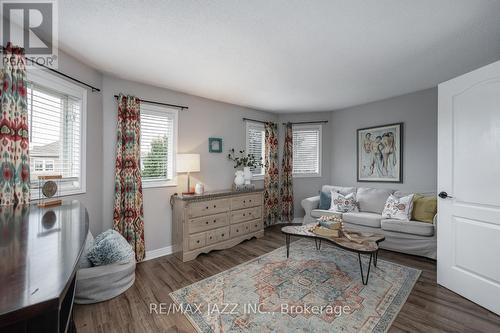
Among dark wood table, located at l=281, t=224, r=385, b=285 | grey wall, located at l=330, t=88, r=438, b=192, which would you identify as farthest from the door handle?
grey wall, located at l=330, t=88, r=438, b=192

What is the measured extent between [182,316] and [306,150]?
395 cm

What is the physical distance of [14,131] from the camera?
168 cm

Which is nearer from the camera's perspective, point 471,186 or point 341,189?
point 471,186

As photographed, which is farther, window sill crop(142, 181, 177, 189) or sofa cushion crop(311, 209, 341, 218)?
sofa cushion crop(311, 209, 341, 218)

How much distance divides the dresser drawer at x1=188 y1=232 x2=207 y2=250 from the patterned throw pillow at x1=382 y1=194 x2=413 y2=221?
283 cm

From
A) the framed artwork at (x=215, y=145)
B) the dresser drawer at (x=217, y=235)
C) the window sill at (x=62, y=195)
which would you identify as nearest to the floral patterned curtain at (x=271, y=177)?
the framed artwork at (x=215, y=145)

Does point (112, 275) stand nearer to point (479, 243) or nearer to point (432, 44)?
point (479, 243)

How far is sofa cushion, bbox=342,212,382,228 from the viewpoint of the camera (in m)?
3.36

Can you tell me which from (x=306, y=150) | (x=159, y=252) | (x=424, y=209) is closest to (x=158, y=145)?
(x=159, y=252)

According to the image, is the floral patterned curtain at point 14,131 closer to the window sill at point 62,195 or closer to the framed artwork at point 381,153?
the window sill at point 62,195

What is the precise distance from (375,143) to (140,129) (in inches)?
161

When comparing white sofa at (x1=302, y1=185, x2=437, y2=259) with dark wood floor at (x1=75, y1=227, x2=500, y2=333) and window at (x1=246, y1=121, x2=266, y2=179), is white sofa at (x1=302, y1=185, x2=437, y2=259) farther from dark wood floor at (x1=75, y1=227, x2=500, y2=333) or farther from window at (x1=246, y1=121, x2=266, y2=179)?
window at (x1=246, y1=121, x2=266, y2=179)

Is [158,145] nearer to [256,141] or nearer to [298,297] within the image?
[256,141]

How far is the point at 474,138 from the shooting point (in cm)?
207
